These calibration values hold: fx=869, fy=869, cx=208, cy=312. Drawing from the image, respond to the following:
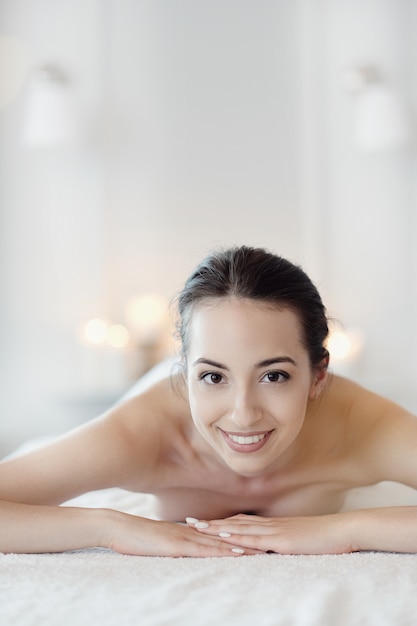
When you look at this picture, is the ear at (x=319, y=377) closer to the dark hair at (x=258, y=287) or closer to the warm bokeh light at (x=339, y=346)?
the dark hair at (x=258, y=287)

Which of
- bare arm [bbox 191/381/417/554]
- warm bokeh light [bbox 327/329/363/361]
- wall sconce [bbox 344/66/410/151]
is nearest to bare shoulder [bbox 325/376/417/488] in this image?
bare arm [bbox 191/381/417/554]

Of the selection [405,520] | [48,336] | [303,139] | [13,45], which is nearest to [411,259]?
[303,139]

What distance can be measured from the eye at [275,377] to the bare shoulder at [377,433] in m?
0.37

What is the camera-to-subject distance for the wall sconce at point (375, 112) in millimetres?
3855

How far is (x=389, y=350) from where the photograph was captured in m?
3.95

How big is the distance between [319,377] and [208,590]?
69cm

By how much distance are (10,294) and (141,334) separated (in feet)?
2.00

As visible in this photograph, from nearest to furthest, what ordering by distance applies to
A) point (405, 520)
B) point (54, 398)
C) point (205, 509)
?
point (405, 520)
point (205, 509)
point (54, 398)

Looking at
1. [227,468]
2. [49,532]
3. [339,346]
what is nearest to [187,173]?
[339,346]

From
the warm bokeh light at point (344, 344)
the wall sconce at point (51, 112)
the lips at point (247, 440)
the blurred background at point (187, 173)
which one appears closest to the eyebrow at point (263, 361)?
the lips at point (247, 440)

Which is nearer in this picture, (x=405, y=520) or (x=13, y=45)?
(x=405, y=520)

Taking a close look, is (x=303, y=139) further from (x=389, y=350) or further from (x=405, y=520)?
(x=405, y=520)

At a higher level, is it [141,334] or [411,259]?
[411,259]

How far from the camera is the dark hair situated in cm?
161
